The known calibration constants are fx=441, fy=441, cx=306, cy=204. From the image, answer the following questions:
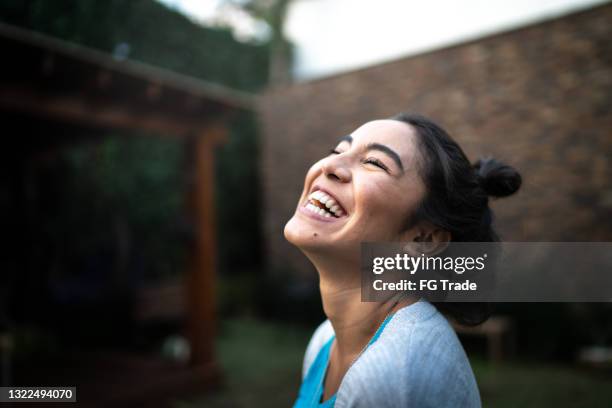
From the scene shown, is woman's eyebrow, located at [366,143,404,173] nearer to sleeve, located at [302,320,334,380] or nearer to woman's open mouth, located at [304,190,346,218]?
woman's open mouth, located at [304,190,346,218]

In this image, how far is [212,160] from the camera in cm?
451

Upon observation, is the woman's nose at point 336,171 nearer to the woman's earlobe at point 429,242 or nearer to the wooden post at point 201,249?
the woman's earlobe at point 429,242

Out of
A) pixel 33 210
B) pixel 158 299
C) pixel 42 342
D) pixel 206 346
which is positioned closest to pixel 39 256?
pixel 33 210

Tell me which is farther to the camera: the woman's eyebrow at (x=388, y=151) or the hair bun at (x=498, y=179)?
the hair bun at (x=498, y=179)

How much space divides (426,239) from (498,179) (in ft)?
0.87

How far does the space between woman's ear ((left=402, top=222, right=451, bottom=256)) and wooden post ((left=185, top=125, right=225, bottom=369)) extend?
351 cm

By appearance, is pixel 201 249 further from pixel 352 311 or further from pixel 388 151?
pixel 388 151

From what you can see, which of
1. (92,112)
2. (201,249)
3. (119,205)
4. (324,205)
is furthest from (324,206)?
(119,205)

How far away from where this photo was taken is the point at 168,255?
7.09m

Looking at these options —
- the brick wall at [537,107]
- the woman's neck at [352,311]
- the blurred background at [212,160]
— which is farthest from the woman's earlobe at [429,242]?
the brick wall at [537,107]

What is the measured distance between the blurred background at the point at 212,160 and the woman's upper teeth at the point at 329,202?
4.31 ft

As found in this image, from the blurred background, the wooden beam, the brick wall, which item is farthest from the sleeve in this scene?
the wooden beam

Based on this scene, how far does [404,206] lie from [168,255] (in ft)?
21.5

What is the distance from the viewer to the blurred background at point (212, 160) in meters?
3.11
